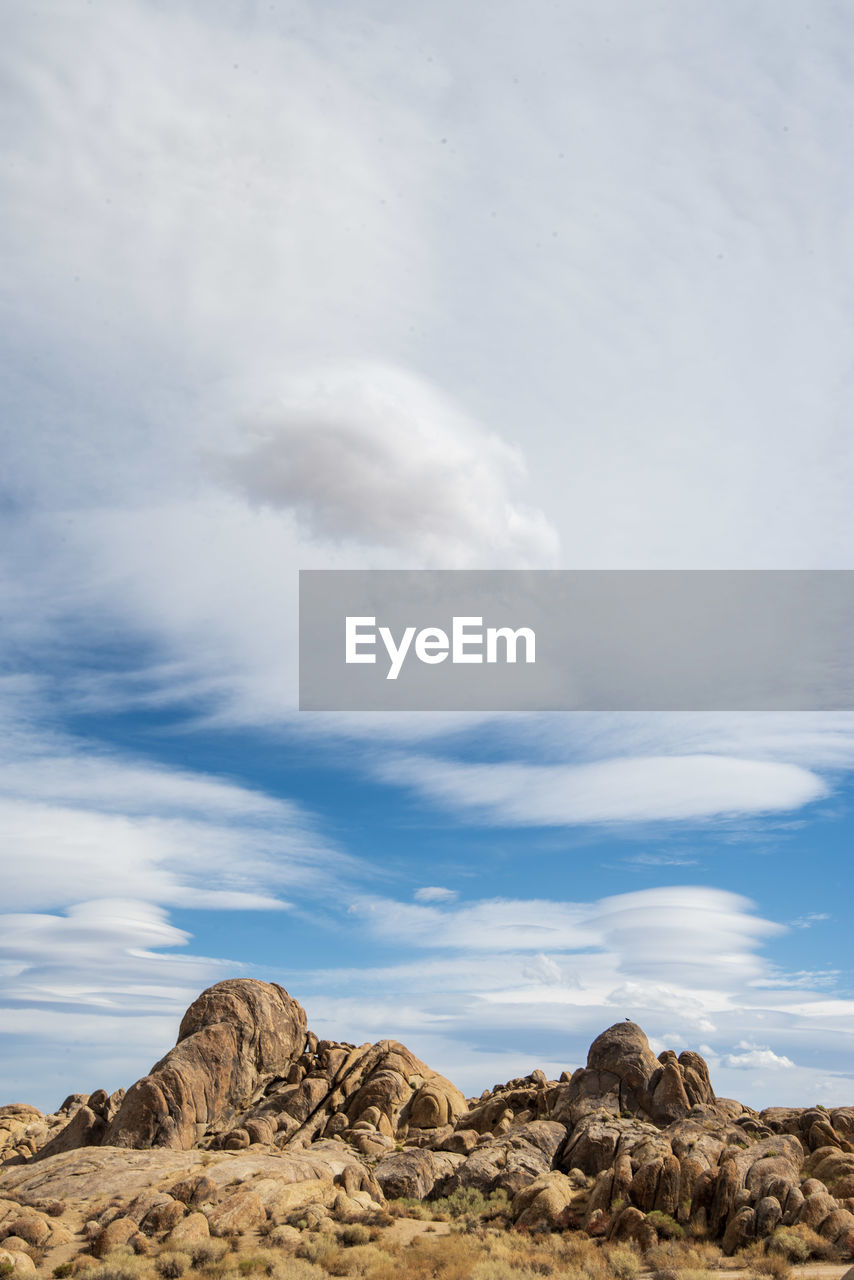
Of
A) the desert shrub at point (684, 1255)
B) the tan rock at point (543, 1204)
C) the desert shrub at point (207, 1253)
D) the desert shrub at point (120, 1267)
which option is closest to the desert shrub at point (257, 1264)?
the desert shrub at point (207, 1253)

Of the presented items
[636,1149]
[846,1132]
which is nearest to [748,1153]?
[636,1149]

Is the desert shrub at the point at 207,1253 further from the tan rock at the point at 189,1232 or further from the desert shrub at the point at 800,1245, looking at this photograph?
the desert shrub at the point at 800,1245

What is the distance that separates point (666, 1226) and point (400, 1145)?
91.1 feet

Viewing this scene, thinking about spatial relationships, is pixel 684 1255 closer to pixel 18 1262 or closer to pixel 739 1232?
pixel 739 1232

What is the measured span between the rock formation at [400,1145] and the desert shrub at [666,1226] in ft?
0.27

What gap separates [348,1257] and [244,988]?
3770 centimetres

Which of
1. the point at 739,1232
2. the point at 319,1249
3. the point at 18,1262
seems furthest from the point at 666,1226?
the point at 18,1262

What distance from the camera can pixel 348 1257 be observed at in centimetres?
3431

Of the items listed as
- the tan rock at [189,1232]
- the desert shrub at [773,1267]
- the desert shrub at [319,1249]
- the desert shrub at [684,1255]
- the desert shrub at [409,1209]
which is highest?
the desert shrub at [773,1267]

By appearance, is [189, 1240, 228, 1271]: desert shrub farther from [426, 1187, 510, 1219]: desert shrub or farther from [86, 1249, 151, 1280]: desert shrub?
[426, 1187, 510, 1219]: desert shrub

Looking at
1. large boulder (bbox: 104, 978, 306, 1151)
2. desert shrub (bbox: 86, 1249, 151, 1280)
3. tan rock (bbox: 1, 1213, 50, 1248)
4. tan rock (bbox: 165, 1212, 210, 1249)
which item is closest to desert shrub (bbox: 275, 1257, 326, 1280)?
tan rock (bbox: 165, 1212, 210, 1249)

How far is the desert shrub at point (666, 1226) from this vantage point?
116 ft

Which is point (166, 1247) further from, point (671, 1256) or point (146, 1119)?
point (146, 1119)

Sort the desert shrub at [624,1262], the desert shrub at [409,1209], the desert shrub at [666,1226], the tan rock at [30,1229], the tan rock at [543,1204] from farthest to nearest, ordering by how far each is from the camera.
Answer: the desert shrub at [409,1209], the tan rock at [543,1204], the tan rock at [30,1229], the desert shrub at [666,1226], the desert shrub at [624,1262]
